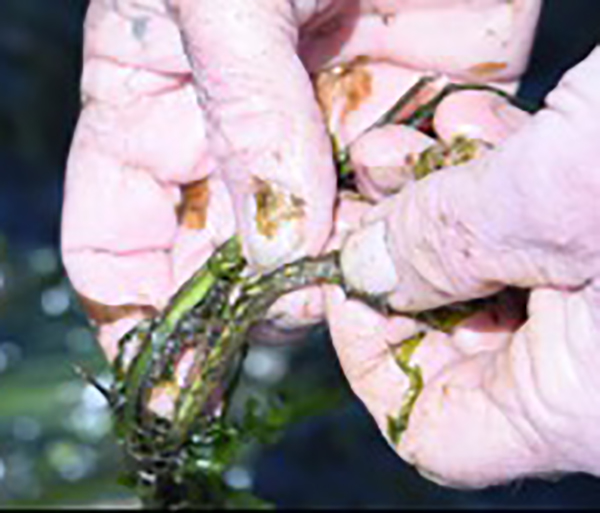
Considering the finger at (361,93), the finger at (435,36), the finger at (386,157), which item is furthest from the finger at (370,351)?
the finger at (435,36)

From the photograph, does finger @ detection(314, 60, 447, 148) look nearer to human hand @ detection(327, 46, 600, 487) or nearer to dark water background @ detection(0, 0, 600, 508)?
human hand @ detection(327, 46, 600, 487)

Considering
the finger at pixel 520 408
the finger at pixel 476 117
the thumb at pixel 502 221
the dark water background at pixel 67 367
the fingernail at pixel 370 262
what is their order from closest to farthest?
1. the thumb at pixel 502 221
2. the finger at pixel 520 408
3. the fingernail at pixel 370 262
4. the finger at pixel 476 117
5. the dark water background at pixel 67 367

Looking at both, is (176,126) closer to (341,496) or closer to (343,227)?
(343,227)

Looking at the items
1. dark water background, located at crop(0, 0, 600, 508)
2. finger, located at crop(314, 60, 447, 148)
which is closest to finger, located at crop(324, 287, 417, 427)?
finger, located at crop(314, 60, 447, 148)

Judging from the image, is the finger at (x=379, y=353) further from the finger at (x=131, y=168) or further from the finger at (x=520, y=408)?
the finger at (x=131, y=168)

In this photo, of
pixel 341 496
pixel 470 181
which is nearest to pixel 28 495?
pixel 341 496

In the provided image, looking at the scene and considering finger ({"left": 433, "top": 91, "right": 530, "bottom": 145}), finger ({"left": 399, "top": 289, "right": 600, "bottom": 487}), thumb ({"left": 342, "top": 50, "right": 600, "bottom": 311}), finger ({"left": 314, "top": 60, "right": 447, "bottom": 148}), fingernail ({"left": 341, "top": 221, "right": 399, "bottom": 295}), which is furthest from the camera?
finger ({"left": 314, "top": 60, "right": 447, "bottom": 148})

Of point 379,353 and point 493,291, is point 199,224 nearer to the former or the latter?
point 379,353
